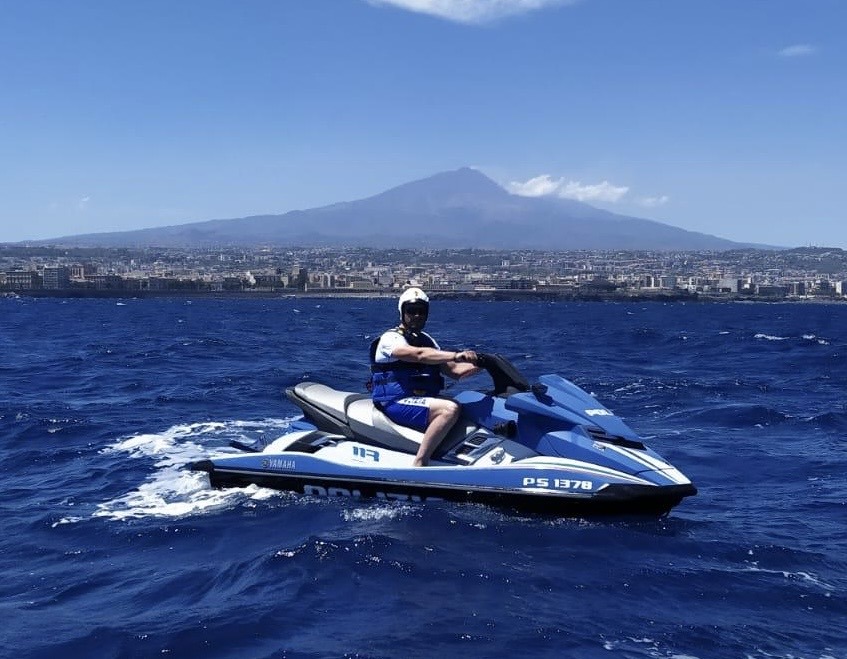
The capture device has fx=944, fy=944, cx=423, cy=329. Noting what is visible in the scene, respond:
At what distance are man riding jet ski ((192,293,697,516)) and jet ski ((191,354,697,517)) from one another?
0.01m

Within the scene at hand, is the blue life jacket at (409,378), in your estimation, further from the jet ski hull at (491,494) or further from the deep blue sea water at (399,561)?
the deep blue sea water at (399,561)

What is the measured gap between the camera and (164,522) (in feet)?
29.9

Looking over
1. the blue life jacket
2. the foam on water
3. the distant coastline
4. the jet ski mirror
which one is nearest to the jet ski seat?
the blue life jacket

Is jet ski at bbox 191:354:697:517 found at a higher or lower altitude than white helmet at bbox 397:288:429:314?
lower

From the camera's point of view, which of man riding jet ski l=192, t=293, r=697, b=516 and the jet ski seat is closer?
man riding jet ski l=192, t=293, r=697, b=516

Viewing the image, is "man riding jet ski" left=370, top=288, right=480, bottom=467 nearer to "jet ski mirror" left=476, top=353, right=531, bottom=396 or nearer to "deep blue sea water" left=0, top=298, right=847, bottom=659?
"jet ski mirror" left=476, top=353, right=531, bottom=396

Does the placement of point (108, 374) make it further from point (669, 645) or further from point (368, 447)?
point (669, 645)

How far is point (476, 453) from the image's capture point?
9.55 m

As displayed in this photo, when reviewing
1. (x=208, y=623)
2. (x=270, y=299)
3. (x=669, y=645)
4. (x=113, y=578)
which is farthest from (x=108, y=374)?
(x=270, y=299)

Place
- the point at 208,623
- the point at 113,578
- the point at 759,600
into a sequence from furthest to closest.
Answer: the point at 113,578 < the point at 759,600 < the point at 208,623

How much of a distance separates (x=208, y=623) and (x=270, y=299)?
160152mm

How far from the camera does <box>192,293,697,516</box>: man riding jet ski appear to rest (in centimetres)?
873

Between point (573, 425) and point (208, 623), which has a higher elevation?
point (573, 425)

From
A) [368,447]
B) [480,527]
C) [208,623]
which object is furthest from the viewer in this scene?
[368,447]
